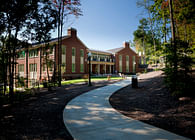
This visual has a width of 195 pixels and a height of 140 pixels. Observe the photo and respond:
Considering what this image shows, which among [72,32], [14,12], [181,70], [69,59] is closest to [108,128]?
[181,70]

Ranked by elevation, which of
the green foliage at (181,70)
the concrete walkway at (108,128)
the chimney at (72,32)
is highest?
the chimney at (72,32)

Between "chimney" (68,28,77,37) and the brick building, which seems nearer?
the brick building

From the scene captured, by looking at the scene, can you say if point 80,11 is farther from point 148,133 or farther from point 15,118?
point 148,133

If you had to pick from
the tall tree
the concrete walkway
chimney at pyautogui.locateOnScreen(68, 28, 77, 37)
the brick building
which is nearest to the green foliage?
the concrete walkway

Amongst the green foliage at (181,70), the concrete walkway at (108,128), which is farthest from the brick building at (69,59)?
the green foliage at (181,70)

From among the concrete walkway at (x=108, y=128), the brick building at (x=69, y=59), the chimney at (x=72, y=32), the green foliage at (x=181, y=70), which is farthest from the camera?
the chimney at (x=72, y=32)

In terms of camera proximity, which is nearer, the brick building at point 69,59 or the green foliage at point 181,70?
the green foliage at point 181,70

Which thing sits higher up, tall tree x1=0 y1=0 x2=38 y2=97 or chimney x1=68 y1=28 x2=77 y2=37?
chimney x1=68 y1=28 x2=77 y2=37

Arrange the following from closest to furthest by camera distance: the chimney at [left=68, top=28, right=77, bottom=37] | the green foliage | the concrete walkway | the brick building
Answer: the concrete walkway, the green foliage, the brick building, the chimney at [left=68, top=28, right=77, bottom=37]

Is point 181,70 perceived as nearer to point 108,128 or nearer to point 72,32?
point 108,128

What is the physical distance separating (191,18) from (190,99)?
6.40 m

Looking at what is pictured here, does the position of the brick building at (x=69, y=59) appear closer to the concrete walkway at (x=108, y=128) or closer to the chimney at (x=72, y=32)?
the chimney at (x=72, y=32)

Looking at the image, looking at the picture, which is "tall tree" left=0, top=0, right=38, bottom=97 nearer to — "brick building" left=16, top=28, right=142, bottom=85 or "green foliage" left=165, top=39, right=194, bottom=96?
"green foliage" left=165, top=39, right=194, bottom=96

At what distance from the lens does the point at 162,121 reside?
3699mm
